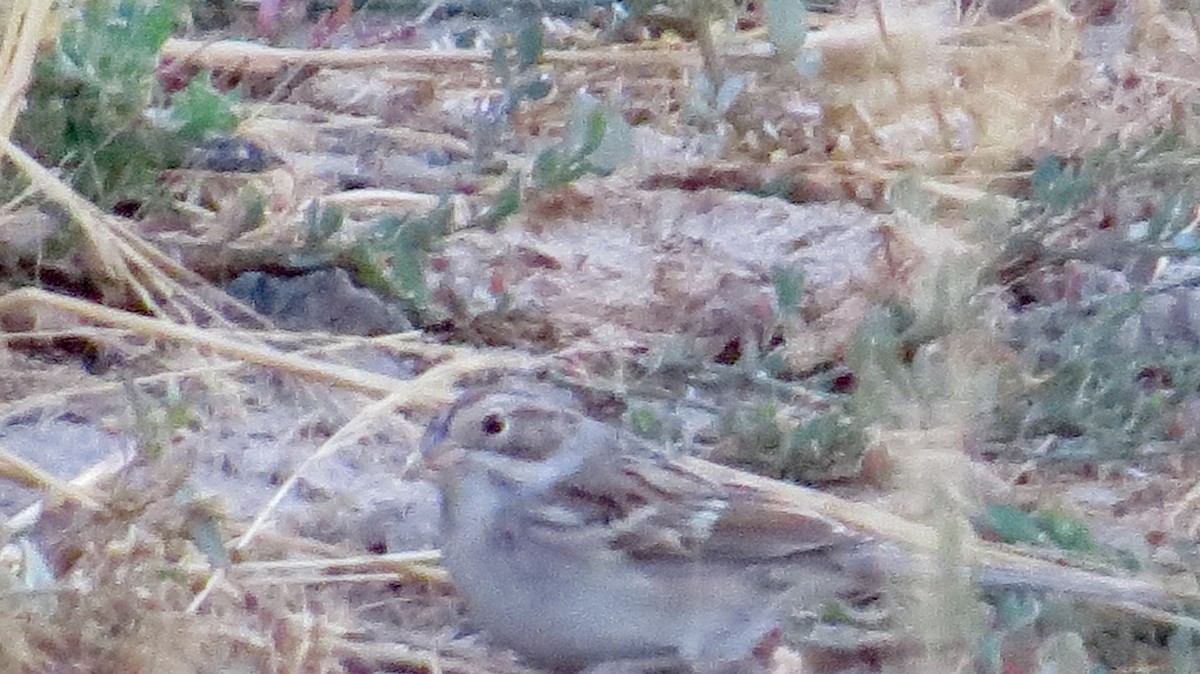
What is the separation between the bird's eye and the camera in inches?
107

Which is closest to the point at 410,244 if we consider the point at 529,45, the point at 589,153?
the point at 589,153

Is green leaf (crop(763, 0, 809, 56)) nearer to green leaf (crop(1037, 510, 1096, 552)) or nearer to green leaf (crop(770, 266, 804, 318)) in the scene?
green leaf (crop(770, 266, 804, 318))

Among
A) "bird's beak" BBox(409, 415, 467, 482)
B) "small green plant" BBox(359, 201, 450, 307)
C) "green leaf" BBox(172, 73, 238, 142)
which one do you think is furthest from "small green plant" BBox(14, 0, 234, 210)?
"bird's beak" BBox(409, 415, 467, 482)

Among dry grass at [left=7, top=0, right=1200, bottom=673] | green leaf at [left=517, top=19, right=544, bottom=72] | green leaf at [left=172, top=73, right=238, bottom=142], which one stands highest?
green leaf at [left=517, top=19, right=544, bottom=72]

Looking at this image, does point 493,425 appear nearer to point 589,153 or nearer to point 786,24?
point 589,153

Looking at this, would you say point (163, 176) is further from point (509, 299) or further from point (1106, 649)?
point (1106, 649)

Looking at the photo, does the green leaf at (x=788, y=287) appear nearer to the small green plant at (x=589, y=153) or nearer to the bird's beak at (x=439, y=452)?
the small green plant at (x=589, y=153)

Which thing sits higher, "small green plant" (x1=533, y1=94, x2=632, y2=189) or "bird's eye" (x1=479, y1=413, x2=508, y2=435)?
"small green plant" (x1=533, y1=94, x2=632, y2=189)

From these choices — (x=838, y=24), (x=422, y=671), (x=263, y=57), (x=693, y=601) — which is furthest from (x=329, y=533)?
(x=838, y=24)

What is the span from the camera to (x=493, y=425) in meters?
2.72

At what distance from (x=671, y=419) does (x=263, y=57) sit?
4.55 ft

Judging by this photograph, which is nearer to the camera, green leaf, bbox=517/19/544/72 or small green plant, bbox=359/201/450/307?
small green plant, bbox=359/201/450/307

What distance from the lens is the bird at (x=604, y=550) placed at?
8.47ft

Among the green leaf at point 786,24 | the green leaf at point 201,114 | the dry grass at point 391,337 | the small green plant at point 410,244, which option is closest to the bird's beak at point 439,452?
the dry grass at point 391,337
